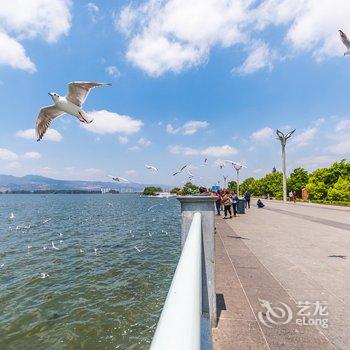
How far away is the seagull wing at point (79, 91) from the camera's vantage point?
6.43 metres

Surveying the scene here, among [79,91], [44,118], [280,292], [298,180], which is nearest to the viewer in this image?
[280,292]

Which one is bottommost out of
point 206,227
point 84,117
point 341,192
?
point 206,227

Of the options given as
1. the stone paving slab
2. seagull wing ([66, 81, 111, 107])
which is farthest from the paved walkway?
seagull wing ([66, 81, 111, 107])

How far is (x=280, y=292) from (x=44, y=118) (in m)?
6.48

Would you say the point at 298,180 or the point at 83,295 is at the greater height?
the point at 298,180

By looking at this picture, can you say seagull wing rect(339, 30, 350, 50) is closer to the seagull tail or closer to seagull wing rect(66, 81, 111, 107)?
seagull wing rect(66, 81, 111, 107)

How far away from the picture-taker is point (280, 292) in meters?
5.89

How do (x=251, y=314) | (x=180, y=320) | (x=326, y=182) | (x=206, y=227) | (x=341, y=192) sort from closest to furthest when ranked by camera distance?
(x=180, y=320) < (x=206, y=227) < (x=251, y=314) < (x=341, y=192) < (x=326, y=182)

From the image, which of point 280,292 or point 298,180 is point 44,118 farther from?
point 298,180

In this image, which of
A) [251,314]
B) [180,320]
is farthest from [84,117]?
[180,320]

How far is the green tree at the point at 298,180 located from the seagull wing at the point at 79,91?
2950 inches

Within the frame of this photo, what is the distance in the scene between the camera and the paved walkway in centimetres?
411

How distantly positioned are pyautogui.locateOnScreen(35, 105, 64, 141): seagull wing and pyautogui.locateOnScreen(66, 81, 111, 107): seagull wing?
779mm

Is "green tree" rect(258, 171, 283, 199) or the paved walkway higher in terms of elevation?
"green tree" rect(258, 171, 283, 199)
